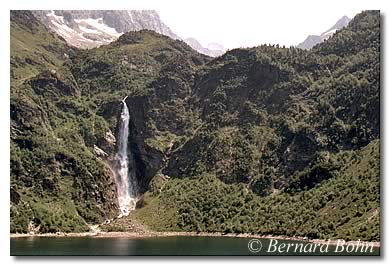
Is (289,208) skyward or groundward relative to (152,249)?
groundward

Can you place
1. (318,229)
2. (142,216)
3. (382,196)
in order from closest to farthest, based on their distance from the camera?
(382,196)
(318,229)
(142,216)

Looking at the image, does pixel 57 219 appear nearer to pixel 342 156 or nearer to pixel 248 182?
pixel 248 182

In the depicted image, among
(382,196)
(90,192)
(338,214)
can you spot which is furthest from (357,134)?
(382,196)

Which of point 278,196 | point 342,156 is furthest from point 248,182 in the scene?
point 342,156

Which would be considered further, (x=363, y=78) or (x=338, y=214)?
(x=363, y=78)

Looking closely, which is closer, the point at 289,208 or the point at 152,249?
the point at 152,249

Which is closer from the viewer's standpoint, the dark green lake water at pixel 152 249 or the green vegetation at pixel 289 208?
the dark green lake water at pixel 152 249

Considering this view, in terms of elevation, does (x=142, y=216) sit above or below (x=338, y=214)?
below

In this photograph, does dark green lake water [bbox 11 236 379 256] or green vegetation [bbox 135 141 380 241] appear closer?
dark green lake water [bbox 11 236 379 256]

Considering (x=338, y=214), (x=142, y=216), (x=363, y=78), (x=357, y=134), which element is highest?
(x=363, y=78)

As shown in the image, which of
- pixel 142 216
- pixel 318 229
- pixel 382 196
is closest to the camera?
pixel 382 196
